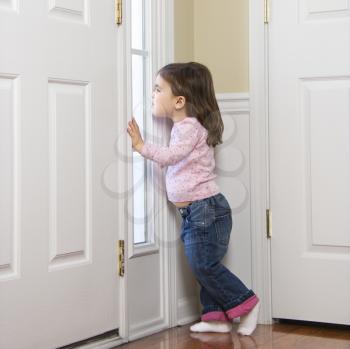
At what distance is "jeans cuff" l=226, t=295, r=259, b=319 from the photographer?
7.98 feet

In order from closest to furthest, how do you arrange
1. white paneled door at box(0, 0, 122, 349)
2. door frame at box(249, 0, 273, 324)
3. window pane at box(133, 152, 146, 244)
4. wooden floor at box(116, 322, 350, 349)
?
white paneled door at box(0, 0, 122, 349)
wooden floor at box(116, 322, 350, 349)
window pane at box(133, 152, 146, 244)
door frame at box(249, 0, 273, 324)

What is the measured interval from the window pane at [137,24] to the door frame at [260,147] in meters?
0.45

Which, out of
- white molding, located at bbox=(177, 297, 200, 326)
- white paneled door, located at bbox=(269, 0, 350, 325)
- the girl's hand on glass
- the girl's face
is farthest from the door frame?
the girl's hand on glass

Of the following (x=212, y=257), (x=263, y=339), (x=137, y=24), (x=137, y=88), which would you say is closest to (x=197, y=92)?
(x=137, y=88)

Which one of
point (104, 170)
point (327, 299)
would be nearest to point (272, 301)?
point (327, 299)

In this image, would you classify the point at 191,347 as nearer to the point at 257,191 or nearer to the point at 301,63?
the point at 257,191

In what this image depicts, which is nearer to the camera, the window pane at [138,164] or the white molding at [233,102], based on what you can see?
the window pane at [138,164]

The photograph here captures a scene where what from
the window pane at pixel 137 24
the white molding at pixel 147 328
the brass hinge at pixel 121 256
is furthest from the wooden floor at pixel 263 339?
the window pane at pixel 137 24

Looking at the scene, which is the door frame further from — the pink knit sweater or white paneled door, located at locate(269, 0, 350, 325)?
the pink knit sweater

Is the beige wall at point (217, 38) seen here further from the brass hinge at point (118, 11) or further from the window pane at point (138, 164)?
the brass hinge at point (118, 11)

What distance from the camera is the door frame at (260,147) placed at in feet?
8.57

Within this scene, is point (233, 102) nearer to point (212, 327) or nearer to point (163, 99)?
point (163, 99)

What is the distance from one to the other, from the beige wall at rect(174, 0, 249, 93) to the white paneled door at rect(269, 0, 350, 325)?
127 mm

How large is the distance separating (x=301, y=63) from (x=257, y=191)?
0.51 metres
